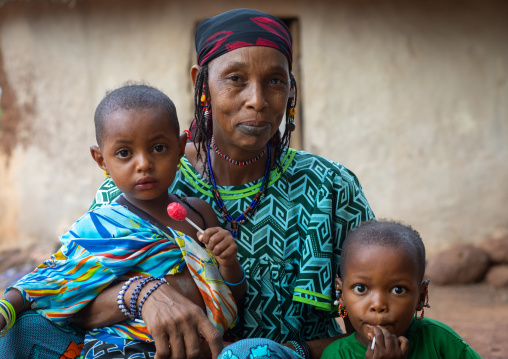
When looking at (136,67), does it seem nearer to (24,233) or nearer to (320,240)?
(24,233)

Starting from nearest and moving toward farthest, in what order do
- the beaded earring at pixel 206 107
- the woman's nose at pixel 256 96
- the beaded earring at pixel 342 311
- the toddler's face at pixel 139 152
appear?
the toddler's face at pixel 139 152
the beaded earring at pixel 342 311
the woman's nose at pixel 256 96
the beaded earring at pixel 206 107

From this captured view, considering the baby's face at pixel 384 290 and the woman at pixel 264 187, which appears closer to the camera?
the baby's face at pixel 384 290

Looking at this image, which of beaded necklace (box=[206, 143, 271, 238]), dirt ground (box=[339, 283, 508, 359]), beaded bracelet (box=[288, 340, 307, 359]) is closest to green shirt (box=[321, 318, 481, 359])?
beaded bracelet (box=[288, 340, 307, 359])

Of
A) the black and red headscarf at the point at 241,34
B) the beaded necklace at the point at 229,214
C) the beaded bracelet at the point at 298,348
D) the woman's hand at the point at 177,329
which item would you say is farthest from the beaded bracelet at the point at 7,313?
the black and red headscarf at the point at 241,34

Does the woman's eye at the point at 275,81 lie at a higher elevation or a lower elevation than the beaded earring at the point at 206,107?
higher

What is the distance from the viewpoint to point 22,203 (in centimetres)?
907

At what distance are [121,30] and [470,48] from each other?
4272 millimetres

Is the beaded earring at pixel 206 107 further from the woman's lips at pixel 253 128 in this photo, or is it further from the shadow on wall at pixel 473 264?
the shadow on wall at pixel 473 264

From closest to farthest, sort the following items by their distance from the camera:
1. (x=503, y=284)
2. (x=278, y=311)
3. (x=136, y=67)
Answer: (x=278, y=311) → (x=503, y=284) → (x=136, y=67)

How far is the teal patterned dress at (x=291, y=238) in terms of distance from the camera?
2.68 m

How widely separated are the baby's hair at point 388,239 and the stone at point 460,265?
546 centimetres

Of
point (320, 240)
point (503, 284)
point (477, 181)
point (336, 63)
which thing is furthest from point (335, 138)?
point (320, 240)

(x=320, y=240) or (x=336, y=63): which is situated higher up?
(x=336, y=63)

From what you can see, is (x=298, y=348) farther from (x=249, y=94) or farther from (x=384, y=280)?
(x=249, y=94)
